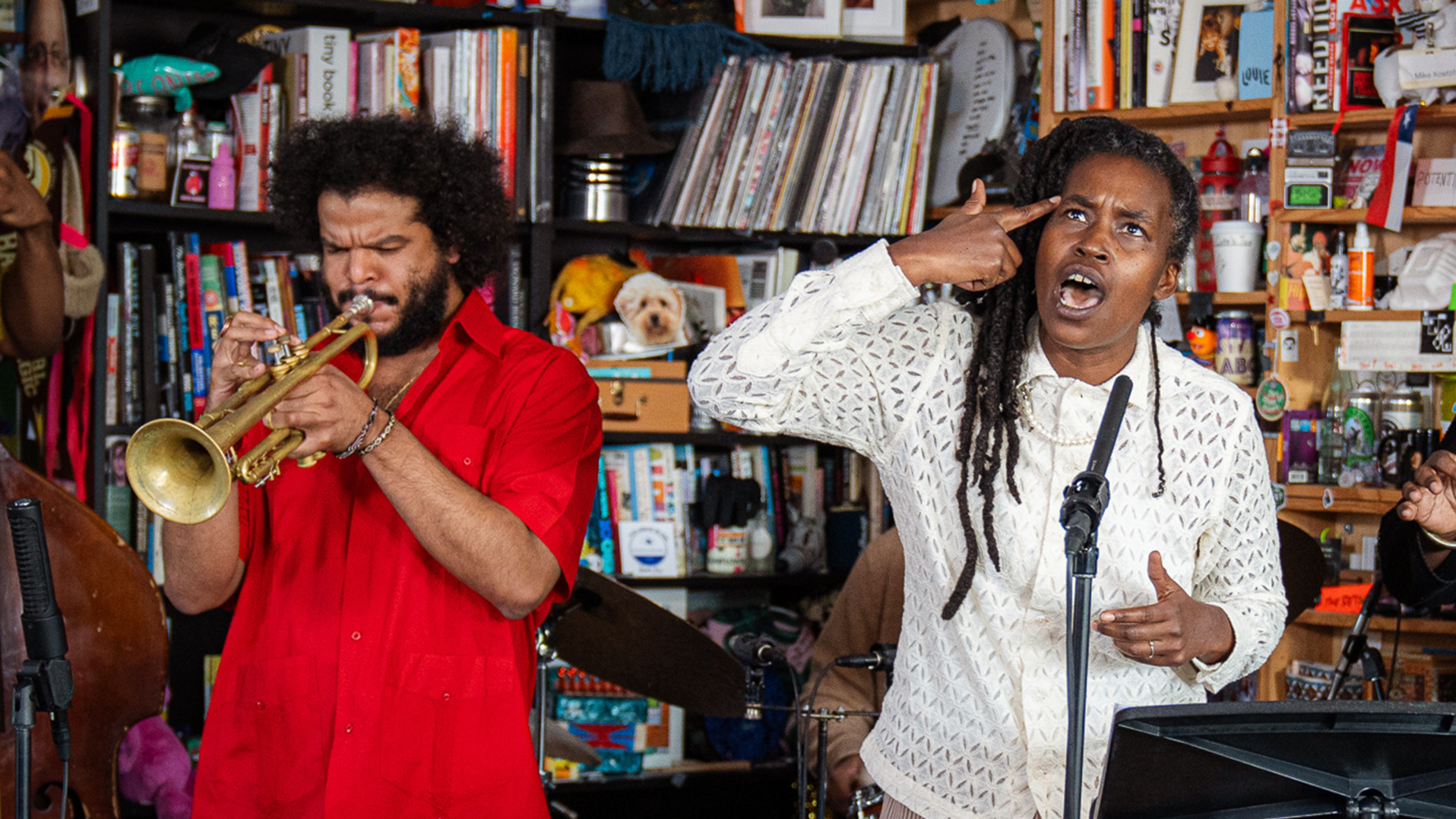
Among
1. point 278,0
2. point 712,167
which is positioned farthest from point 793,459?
point 278,0

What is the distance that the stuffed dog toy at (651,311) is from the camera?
319cm

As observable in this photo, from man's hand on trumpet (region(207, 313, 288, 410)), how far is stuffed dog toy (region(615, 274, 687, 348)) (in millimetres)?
1674

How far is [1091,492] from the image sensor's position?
1182 mm

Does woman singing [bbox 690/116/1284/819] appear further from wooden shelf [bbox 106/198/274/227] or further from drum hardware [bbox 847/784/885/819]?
wooden shelf [bbox 106/198/274/227]

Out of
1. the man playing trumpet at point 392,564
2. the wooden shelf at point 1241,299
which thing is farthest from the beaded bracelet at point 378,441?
the wooden shelf at point 1241,299

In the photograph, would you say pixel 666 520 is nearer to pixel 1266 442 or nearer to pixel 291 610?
pixel 1266 442

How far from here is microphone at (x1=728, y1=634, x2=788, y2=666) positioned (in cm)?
215

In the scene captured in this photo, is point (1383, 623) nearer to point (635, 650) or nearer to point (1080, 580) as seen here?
point (635, 650)

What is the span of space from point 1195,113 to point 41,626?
8.66ft

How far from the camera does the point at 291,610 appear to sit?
160 centimetres

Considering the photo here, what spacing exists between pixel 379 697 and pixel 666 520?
1739mm

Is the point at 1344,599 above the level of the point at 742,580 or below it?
above

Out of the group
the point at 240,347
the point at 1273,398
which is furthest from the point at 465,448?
the point at 1273,398

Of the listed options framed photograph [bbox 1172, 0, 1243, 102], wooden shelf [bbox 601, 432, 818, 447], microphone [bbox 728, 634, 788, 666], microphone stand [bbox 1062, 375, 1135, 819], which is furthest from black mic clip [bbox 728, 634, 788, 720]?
framed photograph [bbox 1172, 0, 1243, 102]
